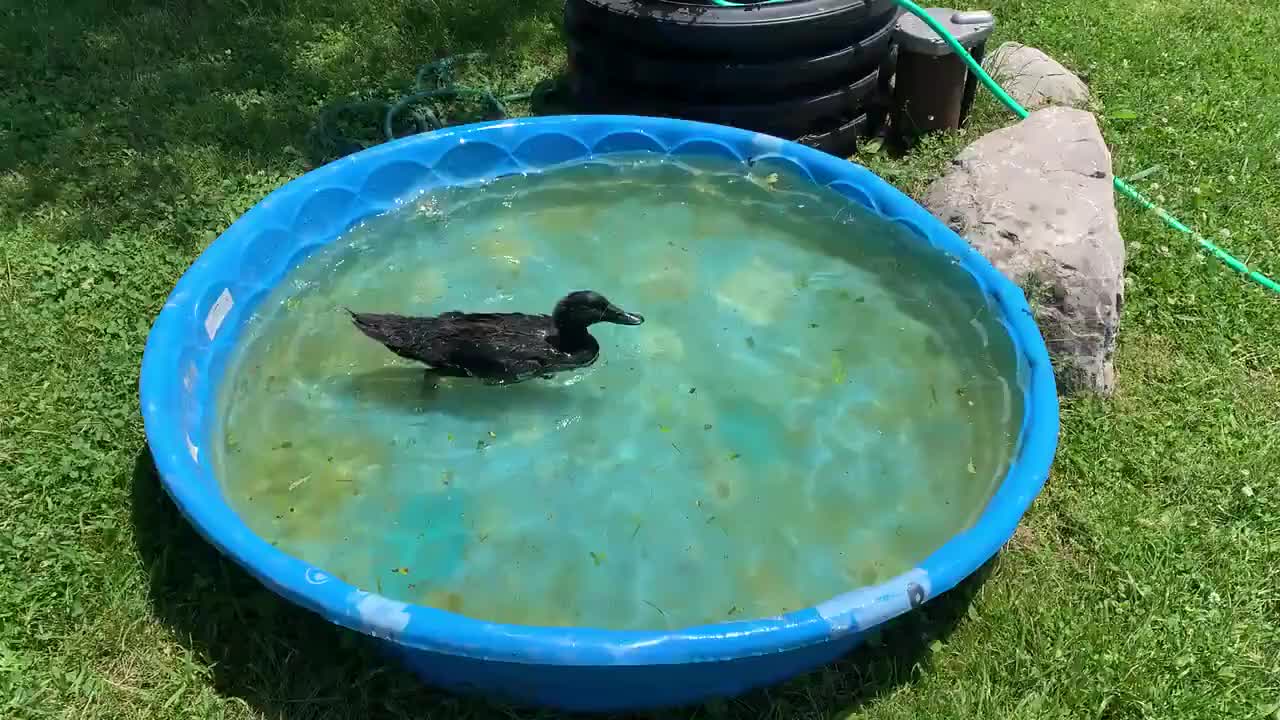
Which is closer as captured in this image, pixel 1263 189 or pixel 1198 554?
pixel 1198 554

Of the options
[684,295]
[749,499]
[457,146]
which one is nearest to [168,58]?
[457,146]

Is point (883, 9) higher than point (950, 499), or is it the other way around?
point (883, 9)

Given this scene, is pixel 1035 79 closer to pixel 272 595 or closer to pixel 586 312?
pixel 586 312

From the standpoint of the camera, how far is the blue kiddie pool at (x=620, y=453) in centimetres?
264

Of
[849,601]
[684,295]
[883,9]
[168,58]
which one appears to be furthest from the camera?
[168,58]

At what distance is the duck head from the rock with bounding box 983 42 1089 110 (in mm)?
3628

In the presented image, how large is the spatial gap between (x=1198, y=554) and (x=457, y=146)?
3695 millimetres

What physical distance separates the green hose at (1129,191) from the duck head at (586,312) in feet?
6.72

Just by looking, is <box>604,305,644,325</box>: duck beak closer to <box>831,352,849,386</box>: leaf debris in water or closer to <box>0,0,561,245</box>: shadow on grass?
<box>831,352,849,386</box>: leaf debris in water

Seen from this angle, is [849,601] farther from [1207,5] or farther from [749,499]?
[1207,5]

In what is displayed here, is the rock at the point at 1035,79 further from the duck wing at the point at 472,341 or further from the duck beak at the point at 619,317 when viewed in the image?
the duck wing at the point at 472,341

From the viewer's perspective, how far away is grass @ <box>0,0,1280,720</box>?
3006mm

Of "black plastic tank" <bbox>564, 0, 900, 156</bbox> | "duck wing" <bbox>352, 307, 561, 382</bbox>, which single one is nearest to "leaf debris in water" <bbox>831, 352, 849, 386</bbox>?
"duck wing" <bbox>352, 307, 561, 382</bbox>

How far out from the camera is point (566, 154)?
494 centimetres
